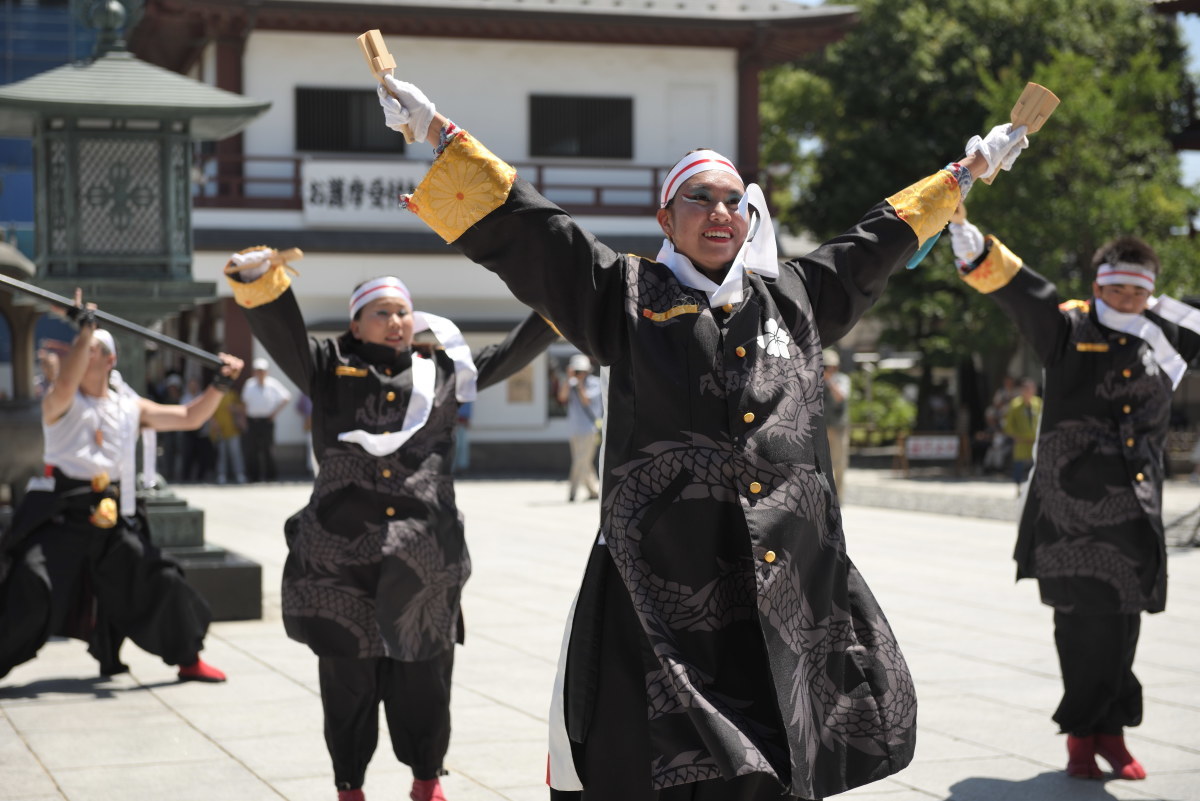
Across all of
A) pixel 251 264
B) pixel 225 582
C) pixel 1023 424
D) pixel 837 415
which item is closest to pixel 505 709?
pixel 251 264

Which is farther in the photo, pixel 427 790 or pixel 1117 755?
pixel 1117 755

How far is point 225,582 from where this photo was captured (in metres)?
9.01

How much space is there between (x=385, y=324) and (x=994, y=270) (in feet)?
7.09

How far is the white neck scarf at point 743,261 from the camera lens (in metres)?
3.47

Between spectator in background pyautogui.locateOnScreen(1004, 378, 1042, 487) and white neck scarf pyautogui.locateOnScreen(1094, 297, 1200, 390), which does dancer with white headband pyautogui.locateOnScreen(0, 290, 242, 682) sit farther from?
spectator in background pyautogui.locateOnScreen(1004, 378, 1042, 487)

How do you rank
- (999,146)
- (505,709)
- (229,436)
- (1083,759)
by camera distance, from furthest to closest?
(229,436)
(505,709)
(1083,759)
(999,146)

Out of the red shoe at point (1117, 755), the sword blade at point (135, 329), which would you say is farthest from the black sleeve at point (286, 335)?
the red shoe at point (1117, 755)

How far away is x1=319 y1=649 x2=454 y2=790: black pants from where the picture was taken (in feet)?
16.3

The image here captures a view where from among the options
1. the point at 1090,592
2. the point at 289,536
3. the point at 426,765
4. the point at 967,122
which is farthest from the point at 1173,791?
the point at 967,122

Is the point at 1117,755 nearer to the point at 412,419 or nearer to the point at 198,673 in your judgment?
the point at 412,419

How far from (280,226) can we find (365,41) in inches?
844

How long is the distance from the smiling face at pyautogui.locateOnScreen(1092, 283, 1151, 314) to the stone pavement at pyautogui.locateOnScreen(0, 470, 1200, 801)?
1.67 m

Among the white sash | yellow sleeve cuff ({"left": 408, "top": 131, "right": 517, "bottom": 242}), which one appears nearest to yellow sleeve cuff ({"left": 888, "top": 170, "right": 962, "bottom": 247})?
yellow sleeve cuff ({"left": 408, "top": 131, "right": 517, "bottom": 242})

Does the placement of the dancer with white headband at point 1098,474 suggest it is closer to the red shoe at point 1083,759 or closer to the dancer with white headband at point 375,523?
the red shoe at point 1083,759
